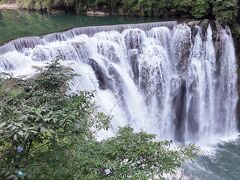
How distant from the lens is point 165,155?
549cm

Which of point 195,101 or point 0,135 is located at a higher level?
point 0,135

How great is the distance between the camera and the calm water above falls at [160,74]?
14.8m

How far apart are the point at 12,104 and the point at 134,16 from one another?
21127 millimetres

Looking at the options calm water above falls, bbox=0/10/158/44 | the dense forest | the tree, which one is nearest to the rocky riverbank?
the dense forest

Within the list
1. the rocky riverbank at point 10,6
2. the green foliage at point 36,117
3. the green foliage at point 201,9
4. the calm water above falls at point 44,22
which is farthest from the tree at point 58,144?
the rocky riverbank at point 10,6

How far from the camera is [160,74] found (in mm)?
16766

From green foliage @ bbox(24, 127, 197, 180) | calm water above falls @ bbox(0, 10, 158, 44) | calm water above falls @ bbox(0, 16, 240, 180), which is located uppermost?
green foliage @ bbox(24, 127, 197, 180)

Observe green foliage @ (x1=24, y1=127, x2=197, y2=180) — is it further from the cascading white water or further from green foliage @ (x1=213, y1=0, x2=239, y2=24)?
green foliage @ (x1=213, y1=0, x2=239, y2=24)

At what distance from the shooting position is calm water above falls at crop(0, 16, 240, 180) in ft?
48.6

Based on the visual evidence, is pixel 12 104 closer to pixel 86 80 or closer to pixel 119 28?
pixel 86 80

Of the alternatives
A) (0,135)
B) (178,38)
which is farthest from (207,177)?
(0,135)

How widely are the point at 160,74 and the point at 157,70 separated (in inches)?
9.5

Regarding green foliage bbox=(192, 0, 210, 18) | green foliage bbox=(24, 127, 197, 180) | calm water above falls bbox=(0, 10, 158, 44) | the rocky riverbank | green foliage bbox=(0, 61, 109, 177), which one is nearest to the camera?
green foliage bbox=(0, 61, 109, 177)

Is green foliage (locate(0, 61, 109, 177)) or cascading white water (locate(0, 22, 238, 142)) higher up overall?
green foliage (locate(0, 61, 109, 177))
